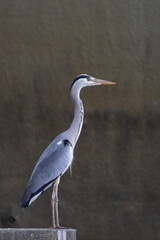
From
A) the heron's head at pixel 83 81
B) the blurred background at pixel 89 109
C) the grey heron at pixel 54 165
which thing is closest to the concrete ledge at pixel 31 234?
the grey heron at pixel 54 165

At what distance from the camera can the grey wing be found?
6359 millimetres

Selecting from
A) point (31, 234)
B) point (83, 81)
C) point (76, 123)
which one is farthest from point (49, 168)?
point (31, 234)

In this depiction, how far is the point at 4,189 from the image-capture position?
856 centimetres

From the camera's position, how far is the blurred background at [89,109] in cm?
848

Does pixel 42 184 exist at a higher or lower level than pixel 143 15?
lower

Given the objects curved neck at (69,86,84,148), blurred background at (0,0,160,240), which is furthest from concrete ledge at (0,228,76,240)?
blurred background at (0,0,160,240)

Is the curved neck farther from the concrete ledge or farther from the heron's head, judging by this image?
the concrete ledge

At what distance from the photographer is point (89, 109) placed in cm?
852

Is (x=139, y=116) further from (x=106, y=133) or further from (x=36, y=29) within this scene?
(x=36, y=29)

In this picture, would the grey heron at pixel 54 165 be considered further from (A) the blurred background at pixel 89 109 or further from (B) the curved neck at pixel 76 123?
(A) the blurred background at pixel 89 109

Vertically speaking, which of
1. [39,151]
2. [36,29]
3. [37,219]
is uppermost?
[36,29]

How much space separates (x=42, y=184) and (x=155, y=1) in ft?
9.13

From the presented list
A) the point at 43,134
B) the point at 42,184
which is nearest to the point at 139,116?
the point at 43,134

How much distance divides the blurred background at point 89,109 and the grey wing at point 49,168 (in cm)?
197
